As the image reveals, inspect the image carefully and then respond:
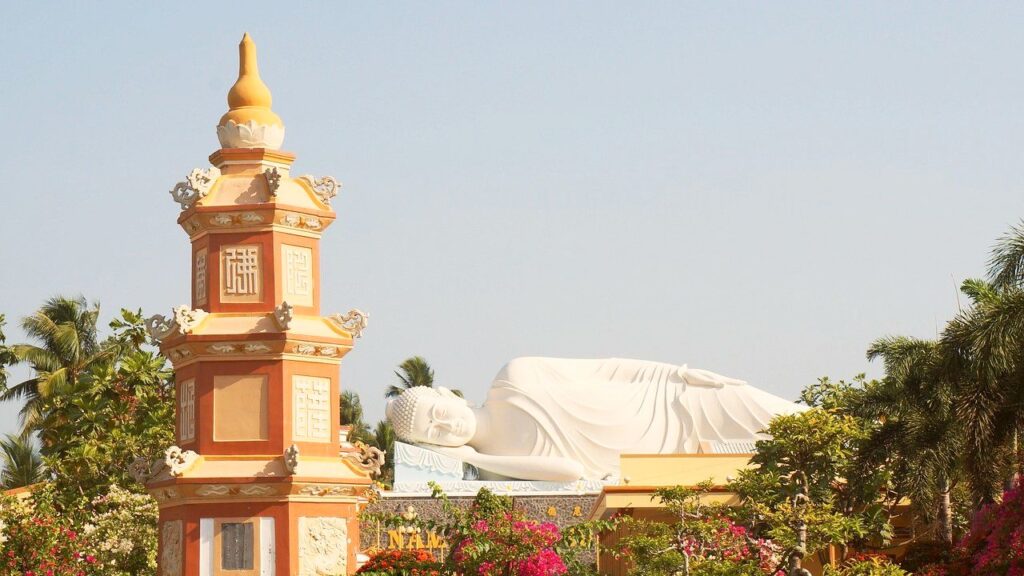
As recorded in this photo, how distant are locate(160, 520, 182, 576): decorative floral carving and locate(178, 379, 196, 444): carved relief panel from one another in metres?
1.05

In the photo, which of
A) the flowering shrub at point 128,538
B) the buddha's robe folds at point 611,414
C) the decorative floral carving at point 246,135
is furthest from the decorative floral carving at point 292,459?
the buddha's robe folds at point 611,414

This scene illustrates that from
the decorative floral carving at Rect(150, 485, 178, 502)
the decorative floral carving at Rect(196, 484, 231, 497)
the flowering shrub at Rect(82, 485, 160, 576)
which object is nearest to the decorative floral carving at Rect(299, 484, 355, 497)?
the decorative floral carving at Rect(196, 484, 231, 497)

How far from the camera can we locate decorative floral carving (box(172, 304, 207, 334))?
62.8 ft

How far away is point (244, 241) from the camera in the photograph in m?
19.6

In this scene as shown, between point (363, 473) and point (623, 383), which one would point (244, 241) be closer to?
point (363, 473)

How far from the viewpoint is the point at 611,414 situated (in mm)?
31438

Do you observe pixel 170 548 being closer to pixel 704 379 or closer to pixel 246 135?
pixel 246 135

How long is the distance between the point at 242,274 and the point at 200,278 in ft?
2.17

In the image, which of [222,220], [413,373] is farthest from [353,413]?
[222,220]

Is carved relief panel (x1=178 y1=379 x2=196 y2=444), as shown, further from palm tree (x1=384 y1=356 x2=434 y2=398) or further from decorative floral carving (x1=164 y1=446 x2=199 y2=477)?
palm tree (x1=384 y1=356 x2=434 y2=398)

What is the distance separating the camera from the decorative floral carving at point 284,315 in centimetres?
1903

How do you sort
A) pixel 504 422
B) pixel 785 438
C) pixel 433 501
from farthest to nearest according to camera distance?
1. pixel 504 422
2. pixel 433 501
3. pixel 785 438

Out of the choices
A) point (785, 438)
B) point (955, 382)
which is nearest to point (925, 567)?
point (955, 382)

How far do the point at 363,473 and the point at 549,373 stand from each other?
1257cm
